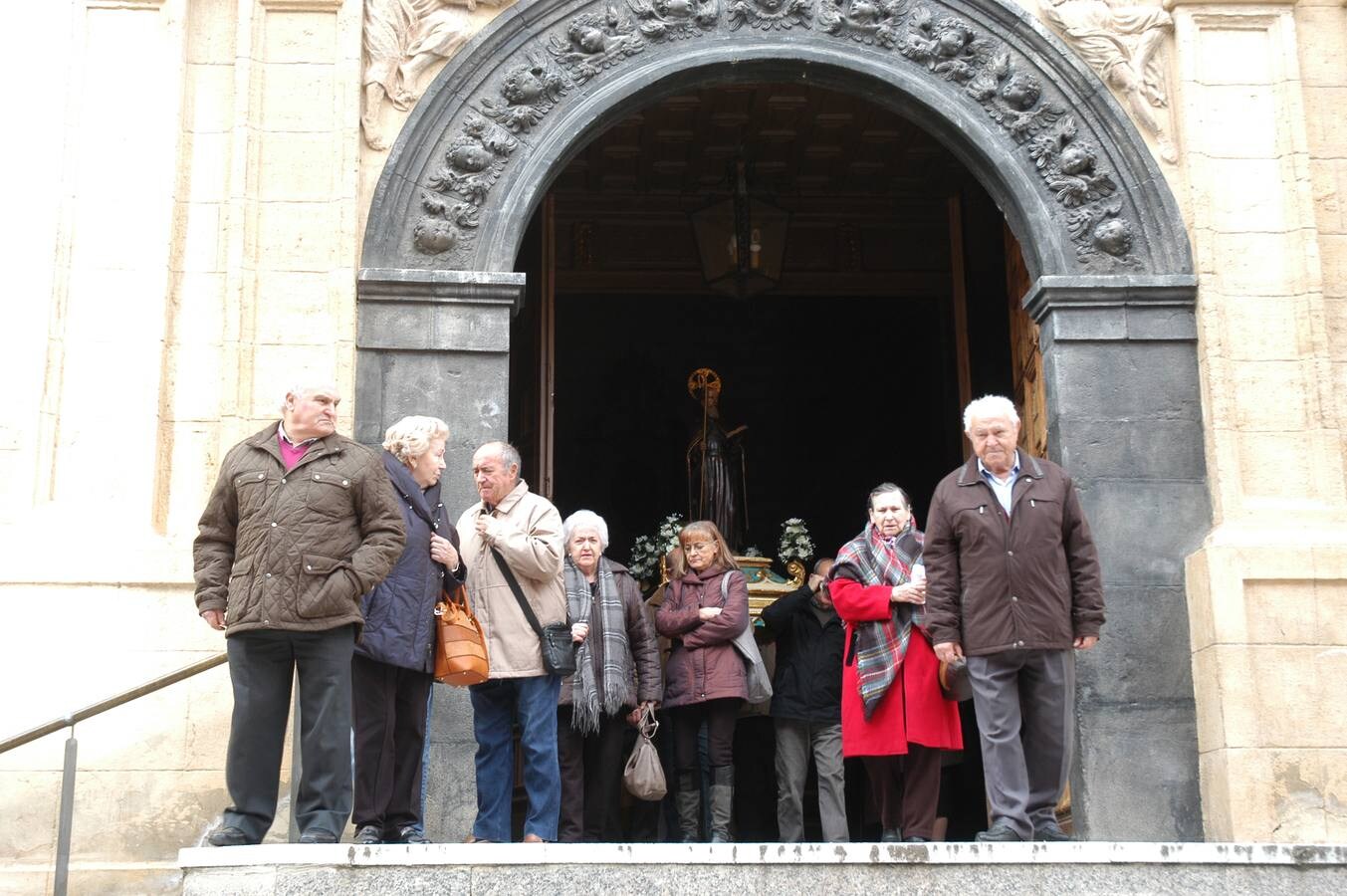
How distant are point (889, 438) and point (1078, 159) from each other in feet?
18.0

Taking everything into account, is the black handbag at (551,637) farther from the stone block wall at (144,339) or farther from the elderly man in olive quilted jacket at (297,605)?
the stone block wall at (144,339)

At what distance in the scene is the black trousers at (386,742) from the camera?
6.33 m

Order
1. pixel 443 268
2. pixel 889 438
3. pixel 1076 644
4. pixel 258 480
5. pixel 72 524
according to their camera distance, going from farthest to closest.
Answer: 1. pixel 889 438
2. pixel 443 268
3. pixel 72 524
4. pixel 1076 644
5. pixel 258 480

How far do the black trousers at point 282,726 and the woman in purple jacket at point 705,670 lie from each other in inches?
100

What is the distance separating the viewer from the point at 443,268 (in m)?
8.59

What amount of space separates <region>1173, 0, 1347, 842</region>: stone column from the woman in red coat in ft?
5.14

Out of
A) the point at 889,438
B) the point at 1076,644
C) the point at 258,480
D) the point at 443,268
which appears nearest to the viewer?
the point at 258,480

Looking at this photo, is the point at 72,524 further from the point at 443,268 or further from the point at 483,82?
the point at 483,82

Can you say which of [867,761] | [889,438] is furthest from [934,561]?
[889,438]

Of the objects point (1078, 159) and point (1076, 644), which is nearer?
point (1076, 644)

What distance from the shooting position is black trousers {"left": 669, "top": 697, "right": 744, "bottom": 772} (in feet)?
27.1

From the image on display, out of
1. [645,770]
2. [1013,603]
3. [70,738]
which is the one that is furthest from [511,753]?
[1013,603]

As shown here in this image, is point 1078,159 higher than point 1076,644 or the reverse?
higher

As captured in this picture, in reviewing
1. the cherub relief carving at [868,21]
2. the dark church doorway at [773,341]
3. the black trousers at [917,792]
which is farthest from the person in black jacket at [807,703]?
the dark church doorway at [773,341]
